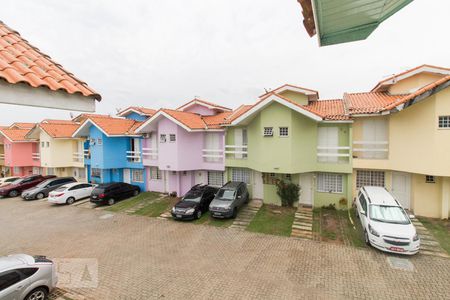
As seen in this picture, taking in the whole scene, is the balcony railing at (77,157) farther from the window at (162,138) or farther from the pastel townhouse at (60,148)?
the window at (162,138)

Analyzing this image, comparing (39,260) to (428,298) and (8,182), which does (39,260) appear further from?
(8,182)

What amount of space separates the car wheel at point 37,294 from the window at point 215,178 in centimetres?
1511

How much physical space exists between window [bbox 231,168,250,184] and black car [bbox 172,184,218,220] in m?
2.97

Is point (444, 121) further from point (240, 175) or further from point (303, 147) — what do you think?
point (240, 175)

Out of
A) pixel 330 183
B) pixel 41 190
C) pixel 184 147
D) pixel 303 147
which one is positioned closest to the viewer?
pixel 303 147

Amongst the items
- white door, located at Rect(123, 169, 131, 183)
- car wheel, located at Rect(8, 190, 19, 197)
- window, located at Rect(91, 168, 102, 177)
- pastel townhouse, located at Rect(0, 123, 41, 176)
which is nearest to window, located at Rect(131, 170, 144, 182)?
white door, located at Rect(123, 169, 131, 183)

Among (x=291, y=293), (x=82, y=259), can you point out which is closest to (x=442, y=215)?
(x=291, y=293)

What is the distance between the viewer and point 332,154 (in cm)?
1714

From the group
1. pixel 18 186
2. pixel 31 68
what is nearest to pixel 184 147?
pixel 31 68

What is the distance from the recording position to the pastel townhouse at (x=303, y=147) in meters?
17.0

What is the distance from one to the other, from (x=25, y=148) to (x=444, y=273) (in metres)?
44.7

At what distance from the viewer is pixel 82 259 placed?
473 inches

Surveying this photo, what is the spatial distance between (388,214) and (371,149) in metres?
5.84

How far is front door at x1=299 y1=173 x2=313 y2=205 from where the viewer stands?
18391 mm
